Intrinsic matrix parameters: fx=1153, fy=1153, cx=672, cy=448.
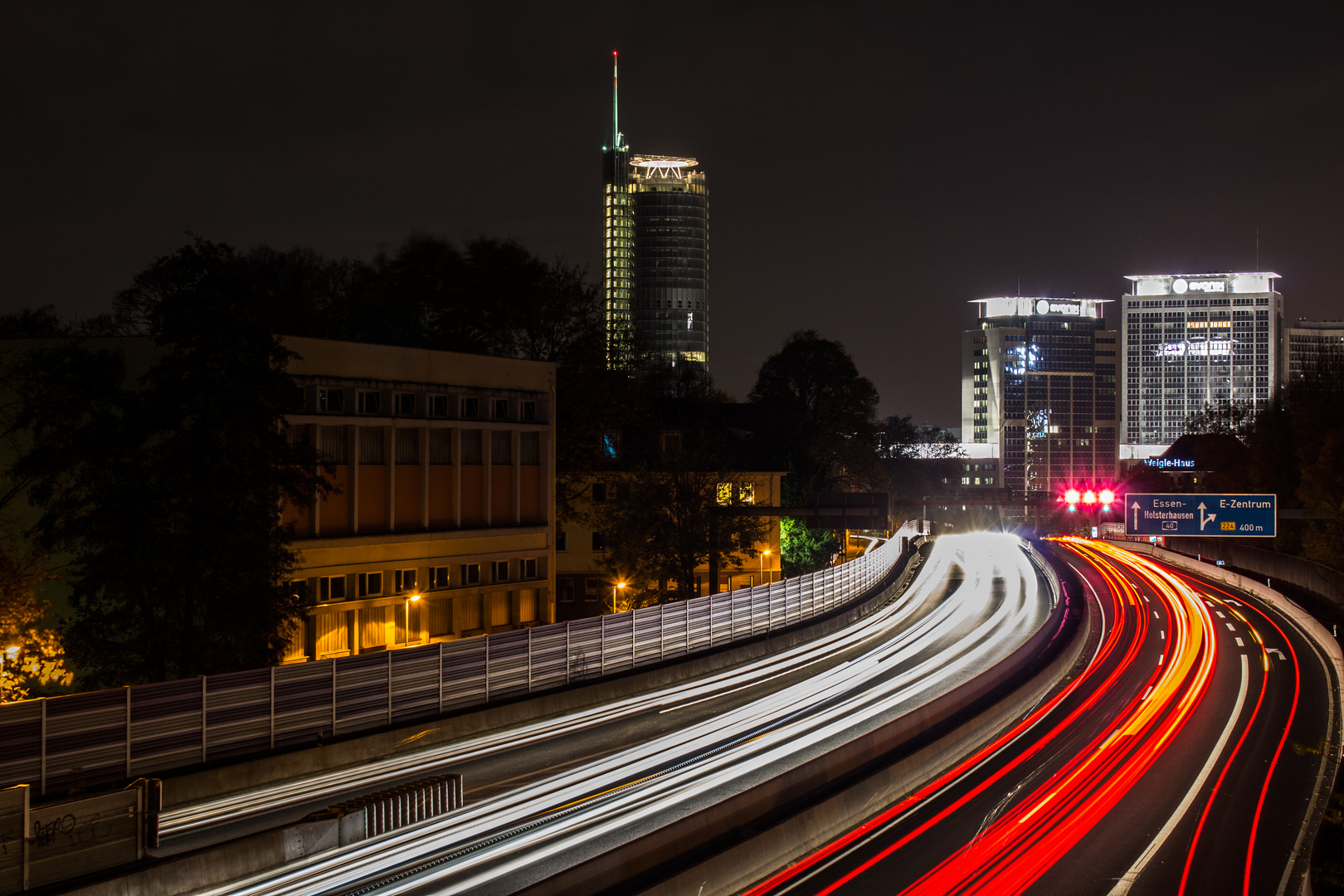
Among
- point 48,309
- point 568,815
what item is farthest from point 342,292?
point 568,815

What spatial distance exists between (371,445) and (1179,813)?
88.1ft

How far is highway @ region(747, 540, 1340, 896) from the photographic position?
1645 cm

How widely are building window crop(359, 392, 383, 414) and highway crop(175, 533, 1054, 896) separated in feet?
47.3

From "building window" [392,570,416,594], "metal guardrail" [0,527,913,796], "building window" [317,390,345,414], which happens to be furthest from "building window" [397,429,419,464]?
"metal guardrail" [0,527,913,796]

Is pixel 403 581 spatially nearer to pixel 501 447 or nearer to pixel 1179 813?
pixel 501 447

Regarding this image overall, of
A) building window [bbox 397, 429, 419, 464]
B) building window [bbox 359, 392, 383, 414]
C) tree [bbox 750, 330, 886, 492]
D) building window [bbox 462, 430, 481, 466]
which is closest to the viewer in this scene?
building window [bbox 359, 392, 383, 414]

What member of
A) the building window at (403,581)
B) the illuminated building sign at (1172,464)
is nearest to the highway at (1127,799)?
the building window at (403,581)

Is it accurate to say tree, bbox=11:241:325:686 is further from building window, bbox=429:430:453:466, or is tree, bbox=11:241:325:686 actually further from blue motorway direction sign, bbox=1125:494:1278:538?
blue motorway direction sign, bbox=1125:494:1278:538

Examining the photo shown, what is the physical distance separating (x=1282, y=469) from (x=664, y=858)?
75.8 metres

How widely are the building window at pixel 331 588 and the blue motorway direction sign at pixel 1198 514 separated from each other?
93.6 feet

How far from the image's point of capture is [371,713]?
907 inches

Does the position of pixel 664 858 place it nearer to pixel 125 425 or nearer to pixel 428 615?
pixel 125 425

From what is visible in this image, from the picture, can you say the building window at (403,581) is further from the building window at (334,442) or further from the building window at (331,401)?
the building window at (331,401)

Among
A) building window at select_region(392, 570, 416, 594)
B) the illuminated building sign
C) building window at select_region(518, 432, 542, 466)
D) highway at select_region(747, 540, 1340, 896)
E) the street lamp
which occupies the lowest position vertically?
highway at select_region(747, 540, 1340, 896)
